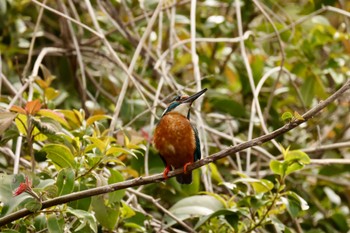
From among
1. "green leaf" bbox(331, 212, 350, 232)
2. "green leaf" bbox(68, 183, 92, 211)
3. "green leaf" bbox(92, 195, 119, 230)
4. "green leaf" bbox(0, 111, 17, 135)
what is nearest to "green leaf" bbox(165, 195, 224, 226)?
"green leaf" bbox(92, 195, 119, 230)

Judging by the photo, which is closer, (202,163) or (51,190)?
(202,163)

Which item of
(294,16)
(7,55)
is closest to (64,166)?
(7,55)

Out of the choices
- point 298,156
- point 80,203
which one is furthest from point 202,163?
point 298,156

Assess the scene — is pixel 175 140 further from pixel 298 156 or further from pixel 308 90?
pixel 308 90

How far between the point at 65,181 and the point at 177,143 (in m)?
0.60

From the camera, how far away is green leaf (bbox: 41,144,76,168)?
227 centimetres

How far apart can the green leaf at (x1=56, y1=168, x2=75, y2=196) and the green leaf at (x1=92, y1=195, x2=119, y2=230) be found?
0.27m

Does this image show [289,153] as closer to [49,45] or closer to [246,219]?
[246,219]

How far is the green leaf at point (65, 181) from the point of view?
2.11m

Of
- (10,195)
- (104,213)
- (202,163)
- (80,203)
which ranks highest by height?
(202,163)

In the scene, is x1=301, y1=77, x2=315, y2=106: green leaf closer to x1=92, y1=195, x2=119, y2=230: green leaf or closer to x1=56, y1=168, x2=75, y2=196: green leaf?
x1=92, y1=195, x2=119, y2=230: green leaf

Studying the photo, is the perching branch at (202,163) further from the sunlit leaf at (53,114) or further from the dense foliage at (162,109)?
the sunlit leaf at (53,114)

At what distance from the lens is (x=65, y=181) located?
2.12m

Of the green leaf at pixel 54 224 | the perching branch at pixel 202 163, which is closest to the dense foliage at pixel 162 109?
the green leaf at pixel 54 224
